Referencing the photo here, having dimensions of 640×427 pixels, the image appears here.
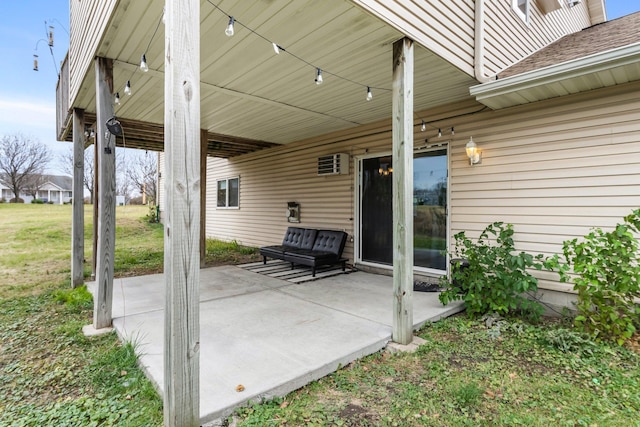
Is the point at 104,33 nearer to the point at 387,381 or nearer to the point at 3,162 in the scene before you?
the point at 387,381

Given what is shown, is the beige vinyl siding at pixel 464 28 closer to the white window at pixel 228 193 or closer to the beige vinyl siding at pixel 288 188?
the beige vinyl siding at pixel 288 188

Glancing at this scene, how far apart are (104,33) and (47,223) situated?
43.2 feet

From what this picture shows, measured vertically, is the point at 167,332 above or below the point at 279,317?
above

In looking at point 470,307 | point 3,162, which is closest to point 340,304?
point 470,307

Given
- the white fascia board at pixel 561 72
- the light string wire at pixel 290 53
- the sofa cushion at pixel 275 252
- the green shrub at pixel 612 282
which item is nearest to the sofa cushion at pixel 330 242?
the sofa cushion at pixel 275 252

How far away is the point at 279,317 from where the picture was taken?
132 inches

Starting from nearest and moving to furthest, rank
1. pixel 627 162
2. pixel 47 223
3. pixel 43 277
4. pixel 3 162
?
pixel 627 162 < pixel 43 277 < pixel 47 223 < pixel 3 162

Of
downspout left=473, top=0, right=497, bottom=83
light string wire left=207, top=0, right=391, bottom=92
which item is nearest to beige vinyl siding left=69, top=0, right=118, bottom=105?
light string wire left=207, top=0, right=391, bottom=92

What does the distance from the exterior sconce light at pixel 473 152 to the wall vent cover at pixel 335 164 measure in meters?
2.33

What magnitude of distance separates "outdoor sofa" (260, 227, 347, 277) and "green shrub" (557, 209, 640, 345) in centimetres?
335

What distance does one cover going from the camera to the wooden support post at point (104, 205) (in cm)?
308

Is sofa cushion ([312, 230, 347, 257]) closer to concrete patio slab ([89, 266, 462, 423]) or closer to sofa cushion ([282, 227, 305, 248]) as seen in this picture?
sofa cushion ([282, 227, 305, 248])

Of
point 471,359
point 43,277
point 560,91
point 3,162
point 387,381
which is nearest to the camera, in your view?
point 387,381

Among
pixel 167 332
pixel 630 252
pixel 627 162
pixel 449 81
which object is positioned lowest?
pixel 167 332
